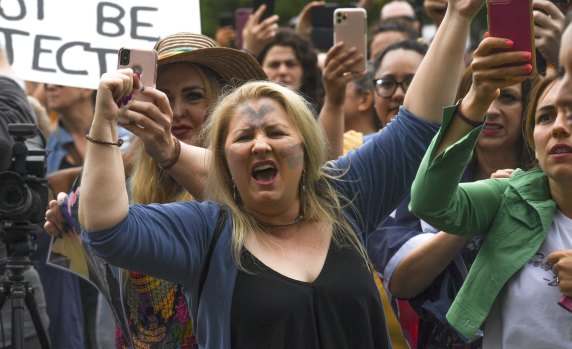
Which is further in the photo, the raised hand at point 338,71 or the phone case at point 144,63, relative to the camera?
the raised hand at point 338,71

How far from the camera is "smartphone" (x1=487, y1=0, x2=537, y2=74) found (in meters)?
2.82

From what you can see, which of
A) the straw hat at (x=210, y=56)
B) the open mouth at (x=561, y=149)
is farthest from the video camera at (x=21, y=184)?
the open mouth at (x=561, y=149)

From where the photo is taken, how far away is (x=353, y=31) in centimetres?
474

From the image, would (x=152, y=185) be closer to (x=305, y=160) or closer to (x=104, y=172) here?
(x=305, y=160)

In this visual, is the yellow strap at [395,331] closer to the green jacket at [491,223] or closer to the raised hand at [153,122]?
the green jacket at [491,223]

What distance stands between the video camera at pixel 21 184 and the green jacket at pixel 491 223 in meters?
1.81

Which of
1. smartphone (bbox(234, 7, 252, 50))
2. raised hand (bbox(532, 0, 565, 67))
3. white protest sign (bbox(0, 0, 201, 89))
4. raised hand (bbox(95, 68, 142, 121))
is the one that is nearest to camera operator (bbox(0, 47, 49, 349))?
white protest sign (bbox(0, 0, 201, 89))

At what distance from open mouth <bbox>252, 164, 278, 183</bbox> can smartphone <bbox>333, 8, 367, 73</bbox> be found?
1.34 meters

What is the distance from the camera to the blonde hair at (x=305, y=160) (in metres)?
3.44

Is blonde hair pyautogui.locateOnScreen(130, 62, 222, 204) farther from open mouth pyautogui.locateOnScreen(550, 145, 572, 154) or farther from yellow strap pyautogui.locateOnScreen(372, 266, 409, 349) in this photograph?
open mouth pyautogui.locateOnScreen(550, 145, 572, 154)

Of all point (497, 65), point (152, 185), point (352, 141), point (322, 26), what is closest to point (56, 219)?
point (152, 185)

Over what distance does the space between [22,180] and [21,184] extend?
0.02m

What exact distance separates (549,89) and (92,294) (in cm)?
358

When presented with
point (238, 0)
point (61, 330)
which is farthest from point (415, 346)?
point (238, 0)
